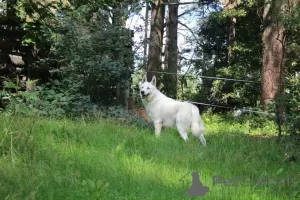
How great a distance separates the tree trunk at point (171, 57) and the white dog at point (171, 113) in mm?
5271

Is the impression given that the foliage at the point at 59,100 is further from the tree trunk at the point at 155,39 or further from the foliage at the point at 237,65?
the foliage at the point at 237,65

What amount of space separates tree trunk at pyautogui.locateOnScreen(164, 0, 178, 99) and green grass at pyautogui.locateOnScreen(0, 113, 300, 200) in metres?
7.50

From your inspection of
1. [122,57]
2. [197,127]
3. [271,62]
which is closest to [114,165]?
[197,127]

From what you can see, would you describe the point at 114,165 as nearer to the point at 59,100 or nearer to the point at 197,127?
the point at 197,127

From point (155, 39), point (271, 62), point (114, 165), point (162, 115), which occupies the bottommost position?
point (114, 165)

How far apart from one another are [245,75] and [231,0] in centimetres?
317

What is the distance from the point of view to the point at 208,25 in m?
18.2

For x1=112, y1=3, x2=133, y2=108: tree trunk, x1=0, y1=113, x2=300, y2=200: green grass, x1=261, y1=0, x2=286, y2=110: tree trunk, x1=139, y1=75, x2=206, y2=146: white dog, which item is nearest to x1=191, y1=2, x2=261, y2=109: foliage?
x1=261, y1=0, x2=286, y2=110: tree trunk

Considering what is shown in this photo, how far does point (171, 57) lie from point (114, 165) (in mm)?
10977

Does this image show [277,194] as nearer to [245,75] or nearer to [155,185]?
[155,185]

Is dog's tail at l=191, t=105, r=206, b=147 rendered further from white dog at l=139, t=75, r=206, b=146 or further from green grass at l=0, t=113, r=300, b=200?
green grass at l=0, t=113, r=300, b=200

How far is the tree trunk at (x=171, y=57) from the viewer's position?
500 inches

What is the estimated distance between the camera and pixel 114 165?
347 cm

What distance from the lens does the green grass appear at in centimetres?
273
